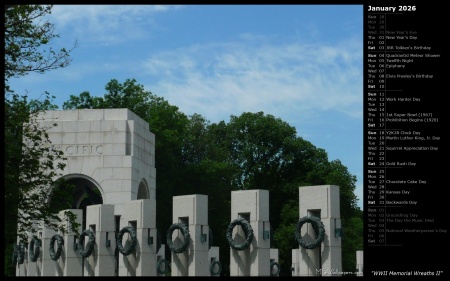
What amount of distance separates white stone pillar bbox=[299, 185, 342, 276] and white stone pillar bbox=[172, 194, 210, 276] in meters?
4.22

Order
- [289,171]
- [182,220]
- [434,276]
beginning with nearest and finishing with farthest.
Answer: [434,276]
[182,220]
[289,171]

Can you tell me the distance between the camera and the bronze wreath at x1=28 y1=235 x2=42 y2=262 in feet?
145

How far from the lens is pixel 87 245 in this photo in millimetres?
39500

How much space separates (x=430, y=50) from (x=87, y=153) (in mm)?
34146

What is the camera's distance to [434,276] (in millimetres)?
16578

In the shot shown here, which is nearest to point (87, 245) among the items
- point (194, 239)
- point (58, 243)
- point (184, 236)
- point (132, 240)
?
point (58, 243)

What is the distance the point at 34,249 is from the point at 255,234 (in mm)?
17012

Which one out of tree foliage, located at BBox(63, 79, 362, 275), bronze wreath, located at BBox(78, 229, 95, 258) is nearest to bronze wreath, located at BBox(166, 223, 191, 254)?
bronze wreath, located at BBox(78, 229, 95, 258)

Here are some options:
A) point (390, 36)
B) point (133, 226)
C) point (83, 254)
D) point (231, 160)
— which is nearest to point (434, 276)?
point (390, 36)

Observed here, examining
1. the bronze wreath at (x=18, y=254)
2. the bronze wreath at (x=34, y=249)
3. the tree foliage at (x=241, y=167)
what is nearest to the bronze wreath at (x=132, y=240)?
the bronze wreath at (x=34, y=249)

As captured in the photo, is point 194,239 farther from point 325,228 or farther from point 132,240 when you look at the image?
point 325,228

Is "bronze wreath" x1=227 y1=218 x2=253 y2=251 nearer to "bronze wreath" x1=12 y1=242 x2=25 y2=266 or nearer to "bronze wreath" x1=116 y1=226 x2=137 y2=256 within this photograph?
"bronze wreath" x1=116 y1=226 x2=137 y2=256

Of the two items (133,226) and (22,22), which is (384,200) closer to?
(22,22)

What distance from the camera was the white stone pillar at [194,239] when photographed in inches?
1324
